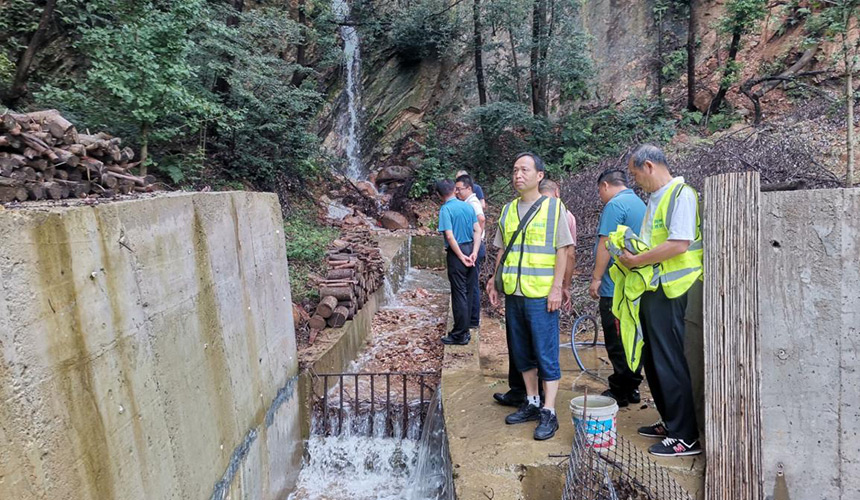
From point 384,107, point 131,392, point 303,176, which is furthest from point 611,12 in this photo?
point 131,392

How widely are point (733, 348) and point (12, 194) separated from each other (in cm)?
448

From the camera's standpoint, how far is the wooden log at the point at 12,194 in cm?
302

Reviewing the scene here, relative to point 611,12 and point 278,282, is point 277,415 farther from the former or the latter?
point 611,12

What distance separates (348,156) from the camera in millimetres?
17953

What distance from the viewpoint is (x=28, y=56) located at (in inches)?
309

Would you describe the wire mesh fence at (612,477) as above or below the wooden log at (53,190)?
below

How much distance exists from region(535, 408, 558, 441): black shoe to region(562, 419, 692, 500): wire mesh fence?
1.18ft

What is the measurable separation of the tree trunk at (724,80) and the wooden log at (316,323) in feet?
40.3

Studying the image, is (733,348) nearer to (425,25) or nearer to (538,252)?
(538,252)

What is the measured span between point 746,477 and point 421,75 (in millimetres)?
18473

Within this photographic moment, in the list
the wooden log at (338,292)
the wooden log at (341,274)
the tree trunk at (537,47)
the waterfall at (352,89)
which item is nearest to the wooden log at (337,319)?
the wooden log at (338,292)

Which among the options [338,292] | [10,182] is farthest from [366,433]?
[10,182]

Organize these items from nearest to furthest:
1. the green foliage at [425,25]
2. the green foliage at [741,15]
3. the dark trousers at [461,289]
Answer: the dark trousers at [461,289]
the green foliage at [741,15]
the green foliage at [425,25]

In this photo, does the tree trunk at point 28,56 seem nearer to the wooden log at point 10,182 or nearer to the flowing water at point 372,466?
the wooden log at point 10,182
